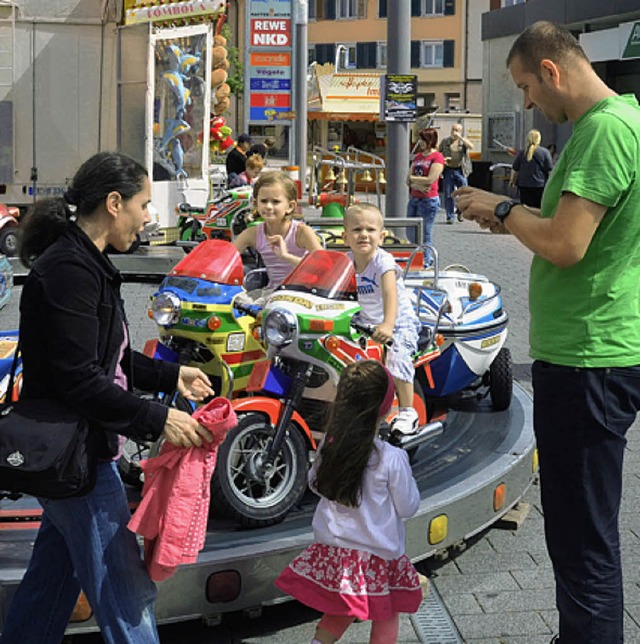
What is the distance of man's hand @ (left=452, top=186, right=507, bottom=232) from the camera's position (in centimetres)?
341

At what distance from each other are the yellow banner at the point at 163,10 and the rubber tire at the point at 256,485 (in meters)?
12.6

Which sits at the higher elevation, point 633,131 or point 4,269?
point 633,131

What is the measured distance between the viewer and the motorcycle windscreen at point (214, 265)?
5289 mm

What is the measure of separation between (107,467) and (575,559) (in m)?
1.40

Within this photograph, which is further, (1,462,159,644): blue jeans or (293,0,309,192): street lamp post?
(293,0,309,192): street lamp post

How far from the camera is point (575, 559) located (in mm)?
3404

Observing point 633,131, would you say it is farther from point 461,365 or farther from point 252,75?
point 252,75

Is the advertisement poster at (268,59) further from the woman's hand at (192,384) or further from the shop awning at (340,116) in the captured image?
the woman's hand at (192,384)

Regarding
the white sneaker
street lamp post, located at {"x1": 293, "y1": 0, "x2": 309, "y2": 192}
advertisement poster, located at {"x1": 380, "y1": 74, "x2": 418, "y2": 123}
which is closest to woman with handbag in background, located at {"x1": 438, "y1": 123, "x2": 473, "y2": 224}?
street lamp post, located at {"x1": 293, "y1": 0, "x2": 309, "y2": 192}

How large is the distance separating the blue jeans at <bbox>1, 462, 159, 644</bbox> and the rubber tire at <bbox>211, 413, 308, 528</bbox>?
134cm

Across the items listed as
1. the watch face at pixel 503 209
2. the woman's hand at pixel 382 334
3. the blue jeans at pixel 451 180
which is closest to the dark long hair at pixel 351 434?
the watch face at pixel 503 209

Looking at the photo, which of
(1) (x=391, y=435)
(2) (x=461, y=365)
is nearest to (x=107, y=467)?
(1) (x=391, y=435)

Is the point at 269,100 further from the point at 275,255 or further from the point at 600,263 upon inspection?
the point at 600,263

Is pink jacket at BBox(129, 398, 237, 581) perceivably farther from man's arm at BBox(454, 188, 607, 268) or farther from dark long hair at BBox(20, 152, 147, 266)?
man's arm at BBox(454, 188, 607, 268)
